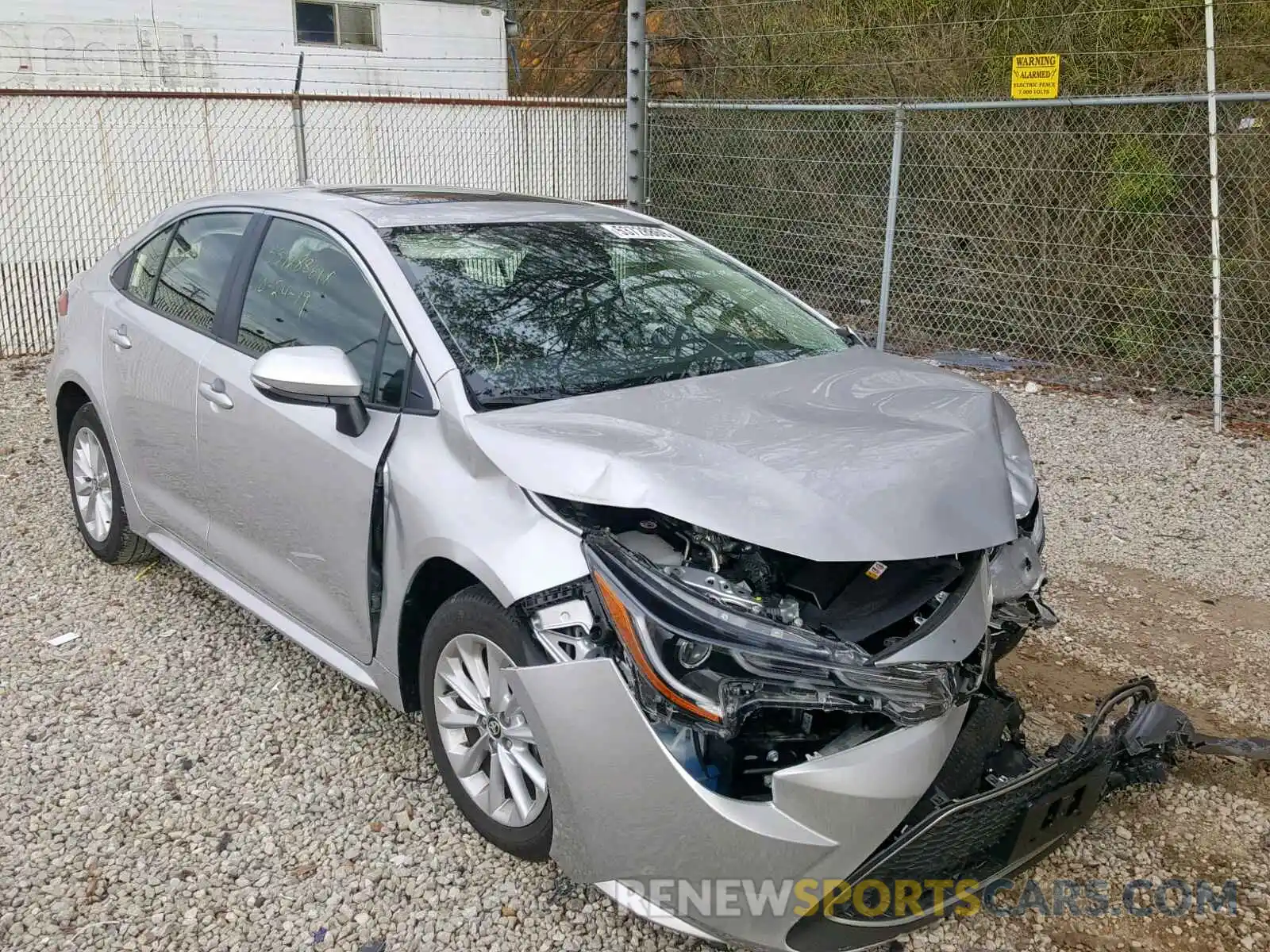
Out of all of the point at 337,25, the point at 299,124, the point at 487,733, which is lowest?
the point at 487,733

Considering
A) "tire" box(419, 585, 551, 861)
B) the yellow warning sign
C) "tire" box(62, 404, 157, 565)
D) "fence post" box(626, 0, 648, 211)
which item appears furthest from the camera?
"fence post" box(626, 0, 648, 211)

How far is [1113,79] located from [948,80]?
Result: 53.4 inches

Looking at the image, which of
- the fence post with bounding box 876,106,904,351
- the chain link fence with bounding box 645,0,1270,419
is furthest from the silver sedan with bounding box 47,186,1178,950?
the chain link fence with bounding box 645,0,1270,419

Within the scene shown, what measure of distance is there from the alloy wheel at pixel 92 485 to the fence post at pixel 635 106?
7.01 m

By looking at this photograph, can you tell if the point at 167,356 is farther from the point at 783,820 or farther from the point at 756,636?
the point at 783,820

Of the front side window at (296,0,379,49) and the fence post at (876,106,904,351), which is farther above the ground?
the front side window at (296,0,379,49)

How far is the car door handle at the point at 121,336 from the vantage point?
4383 mm

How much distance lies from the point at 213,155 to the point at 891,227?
5.79m

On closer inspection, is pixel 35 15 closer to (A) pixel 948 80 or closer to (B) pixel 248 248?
(A) pixel 948 80

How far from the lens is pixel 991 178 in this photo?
8953mm

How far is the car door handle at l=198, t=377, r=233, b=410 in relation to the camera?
146 inches

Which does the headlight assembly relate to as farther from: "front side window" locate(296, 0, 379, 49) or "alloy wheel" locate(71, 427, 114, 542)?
"front side window" locate(296, 0, 379, 49)

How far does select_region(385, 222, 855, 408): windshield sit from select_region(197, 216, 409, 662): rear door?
222 mm

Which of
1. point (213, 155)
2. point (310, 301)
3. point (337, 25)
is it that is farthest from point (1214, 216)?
point (337, 25)
